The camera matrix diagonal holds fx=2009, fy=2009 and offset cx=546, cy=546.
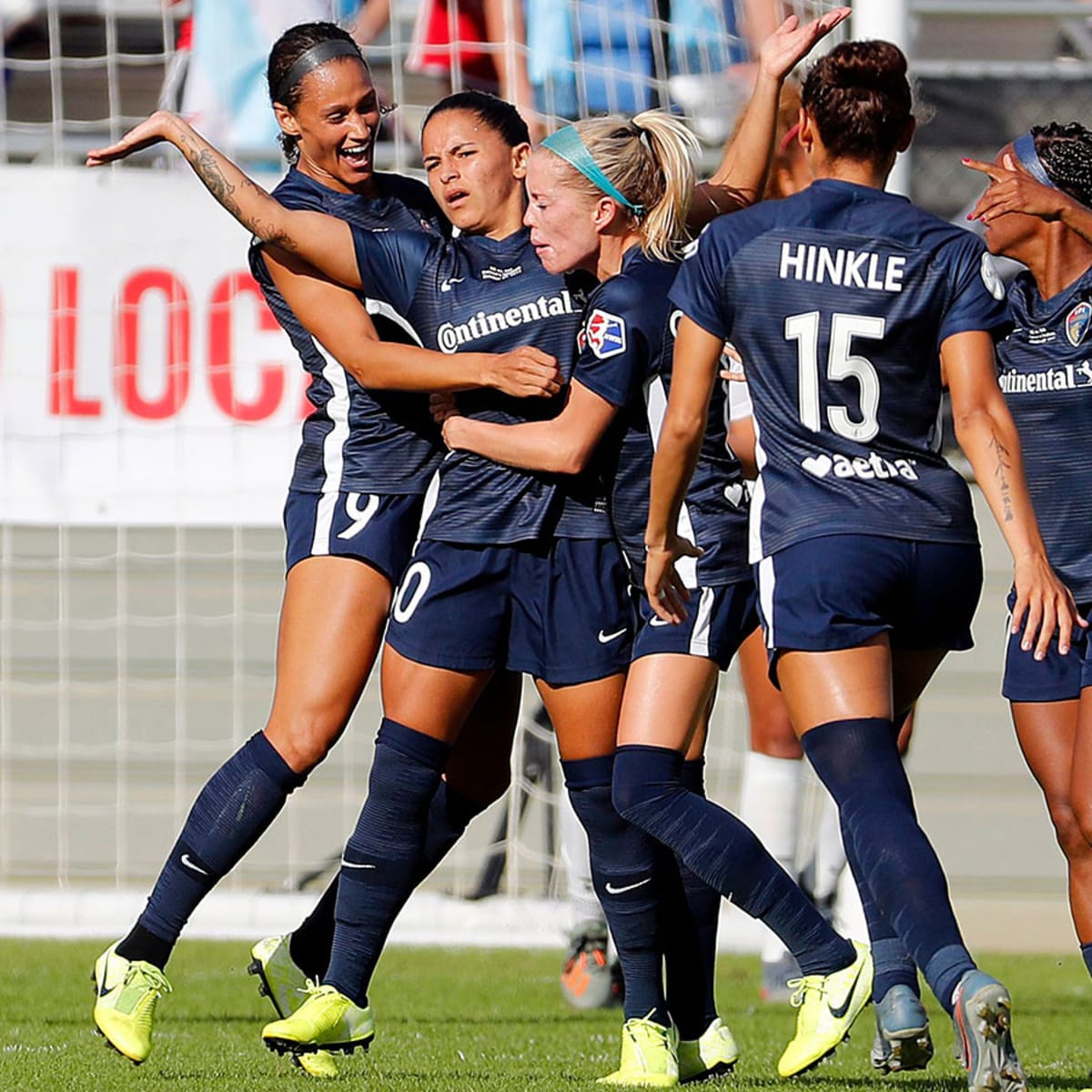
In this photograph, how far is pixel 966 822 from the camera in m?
8.80

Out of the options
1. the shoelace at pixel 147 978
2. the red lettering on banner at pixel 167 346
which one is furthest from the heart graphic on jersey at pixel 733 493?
the red lettering on banner at pixel 167 346

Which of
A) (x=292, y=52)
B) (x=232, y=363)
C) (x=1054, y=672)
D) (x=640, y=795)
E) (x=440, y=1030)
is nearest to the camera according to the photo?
(x=640, y=795)

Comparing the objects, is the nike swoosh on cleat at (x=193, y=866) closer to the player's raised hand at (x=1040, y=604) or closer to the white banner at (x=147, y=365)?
the player's raised hand at (x=1040, y=604)

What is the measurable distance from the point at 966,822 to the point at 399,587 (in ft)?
17.1

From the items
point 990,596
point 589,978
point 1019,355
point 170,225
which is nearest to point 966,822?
point 990,596

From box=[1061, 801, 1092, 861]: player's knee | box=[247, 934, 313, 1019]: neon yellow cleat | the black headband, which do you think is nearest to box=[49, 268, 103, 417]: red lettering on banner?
the black headband

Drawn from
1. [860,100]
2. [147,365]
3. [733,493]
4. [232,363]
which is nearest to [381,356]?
[733,493]

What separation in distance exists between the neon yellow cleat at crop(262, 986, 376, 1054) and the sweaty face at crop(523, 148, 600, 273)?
153 cm

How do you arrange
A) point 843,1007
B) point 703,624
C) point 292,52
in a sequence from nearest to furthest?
1. point 843,1007
2. point 703,624
3. point 292,52

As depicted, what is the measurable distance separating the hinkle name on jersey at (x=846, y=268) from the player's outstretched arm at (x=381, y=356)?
0.61 m

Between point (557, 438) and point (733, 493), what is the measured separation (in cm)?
44

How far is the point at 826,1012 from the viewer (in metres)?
3.73

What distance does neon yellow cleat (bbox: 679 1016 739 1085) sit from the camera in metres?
4.07

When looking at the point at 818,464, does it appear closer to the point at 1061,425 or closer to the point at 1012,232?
the point at 1061,425
